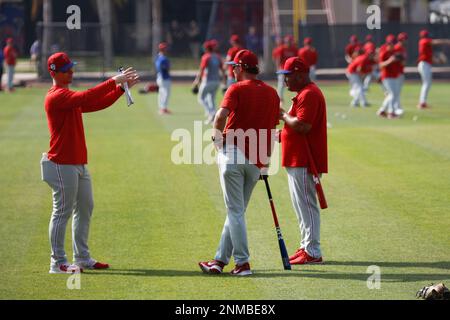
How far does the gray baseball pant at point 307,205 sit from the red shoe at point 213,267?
1103 millimetres

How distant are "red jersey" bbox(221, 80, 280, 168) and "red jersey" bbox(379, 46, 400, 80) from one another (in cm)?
1730

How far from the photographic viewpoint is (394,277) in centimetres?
1046

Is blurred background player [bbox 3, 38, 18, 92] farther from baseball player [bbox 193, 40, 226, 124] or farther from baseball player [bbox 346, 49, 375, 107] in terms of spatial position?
baseball player [bbox 346, 49, 375, 107]

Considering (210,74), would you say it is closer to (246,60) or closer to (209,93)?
(209,93)

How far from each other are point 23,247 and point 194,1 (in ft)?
177

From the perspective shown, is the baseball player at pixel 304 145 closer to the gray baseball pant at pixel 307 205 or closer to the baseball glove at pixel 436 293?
the gray baseball pant at pixel 307 205

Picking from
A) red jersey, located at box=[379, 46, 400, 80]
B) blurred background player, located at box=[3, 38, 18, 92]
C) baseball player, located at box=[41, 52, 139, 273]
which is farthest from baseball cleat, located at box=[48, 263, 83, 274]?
blurred background player, located at box=[3, 38, 18, 92]

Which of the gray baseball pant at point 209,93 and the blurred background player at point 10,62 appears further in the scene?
the blurred background player at point 10,62

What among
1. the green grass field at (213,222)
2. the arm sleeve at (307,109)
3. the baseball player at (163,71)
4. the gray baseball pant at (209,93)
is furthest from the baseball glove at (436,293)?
the baseball player at (163,71)

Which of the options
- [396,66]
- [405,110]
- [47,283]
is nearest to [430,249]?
[47,283]

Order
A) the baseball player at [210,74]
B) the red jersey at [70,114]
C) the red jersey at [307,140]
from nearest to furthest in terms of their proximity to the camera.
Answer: the red jersey at [70,114], the red jersey at [307,140], the baseball player at [210,74]

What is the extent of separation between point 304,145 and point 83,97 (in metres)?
2.56

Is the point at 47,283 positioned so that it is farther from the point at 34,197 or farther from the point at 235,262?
the point at 34,197

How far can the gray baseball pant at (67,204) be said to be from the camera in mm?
10766
